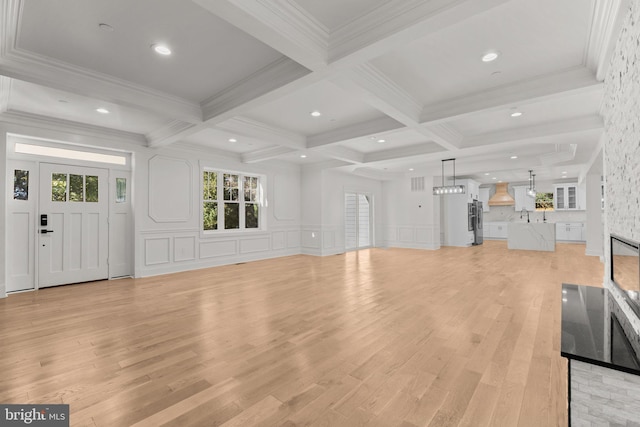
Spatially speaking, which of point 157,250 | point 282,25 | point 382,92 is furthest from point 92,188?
point 382,92

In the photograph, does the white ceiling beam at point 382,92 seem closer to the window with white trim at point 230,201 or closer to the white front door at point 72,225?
the window with white trim at point 230,201

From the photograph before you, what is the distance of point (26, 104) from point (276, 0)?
14.3 feet

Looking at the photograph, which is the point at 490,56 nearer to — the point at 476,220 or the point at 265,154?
the point at 265,154

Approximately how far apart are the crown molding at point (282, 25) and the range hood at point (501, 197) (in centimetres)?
1170

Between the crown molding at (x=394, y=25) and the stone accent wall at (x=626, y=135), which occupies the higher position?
the crown molding at (x=394, y=25)

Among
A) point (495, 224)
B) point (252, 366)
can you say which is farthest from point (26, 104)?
point (495, 224)

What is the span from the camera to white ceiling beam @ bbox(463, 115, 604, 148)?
4.65m

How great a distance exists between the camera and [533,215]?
12.6 meters

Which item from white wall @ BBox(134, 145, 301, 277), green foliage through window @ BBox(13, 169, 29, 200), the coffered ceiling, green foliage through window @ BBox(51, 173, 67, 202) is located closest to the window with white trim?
white wall @ BBox(134, 145, 301, 277)

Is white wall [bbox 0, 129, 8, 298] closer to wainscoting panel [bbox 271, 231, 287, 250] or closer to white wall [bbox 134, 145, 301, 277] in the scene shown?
white wall [bbox 134, 145, 301, 277]

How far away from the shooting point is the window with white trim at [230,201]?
7172 millimetres

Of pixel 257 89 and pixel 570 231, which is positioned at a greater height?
pixel 257 89

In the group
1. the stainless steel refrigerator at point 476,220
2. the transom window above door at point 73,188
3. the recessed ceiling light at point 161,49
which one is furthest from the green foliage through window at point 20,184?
the stainless steel refrigerator at point 476,220

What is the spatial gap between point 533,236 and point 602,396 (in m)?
9.87
